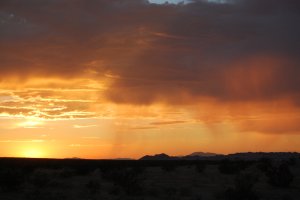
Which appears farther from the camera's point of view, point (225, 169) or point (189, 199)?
point (225, 169)

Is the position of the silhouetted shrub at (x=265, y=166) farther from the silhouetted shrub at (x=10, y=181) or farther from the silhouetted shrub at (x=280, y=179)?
the silhouetted shrub at (x=10, y=181)

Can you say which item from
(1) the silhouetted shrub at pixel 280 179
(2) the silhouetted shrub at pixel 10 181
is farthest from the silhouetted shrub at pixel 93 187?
(1) the silhouetted shrub at pixel 280 179

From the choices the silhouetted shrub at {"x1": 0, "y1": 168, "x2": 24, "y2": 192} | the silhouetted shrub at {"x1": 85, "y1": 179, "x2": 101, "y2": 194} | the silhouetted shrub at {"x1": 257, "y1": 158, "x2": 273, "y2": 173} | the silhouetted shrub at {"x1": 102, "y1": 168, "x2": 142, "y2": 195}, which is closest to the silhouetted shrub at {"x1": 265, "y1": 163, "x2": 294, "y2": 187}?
the silhouetted shrub at {"x1": 257, "y1": 158, "x2": 273, "y2": 173}

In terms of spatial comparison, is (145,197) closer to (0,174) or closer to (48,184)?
(48,184)

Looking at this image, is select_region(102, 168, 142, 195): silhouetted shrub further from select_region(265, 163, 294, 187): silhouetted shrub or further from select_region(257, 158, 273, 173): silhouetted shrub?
select_region(257, 158, 273, 173): silhouetted shrub

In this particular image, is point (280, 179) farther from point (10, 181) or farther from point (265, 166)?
point (10, 181)

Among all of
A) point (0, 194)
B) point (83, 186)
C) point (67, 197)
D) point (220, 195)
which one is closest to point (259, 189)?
point (220, 195)

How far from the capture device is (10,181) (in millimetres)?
27266

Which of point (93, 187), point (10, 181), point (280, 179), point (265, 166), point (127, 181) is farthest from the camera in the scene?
point (265, 166)

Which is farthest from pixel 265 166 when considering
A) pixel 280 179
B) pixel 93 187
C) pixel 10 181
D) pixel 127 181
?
pixel 10 181

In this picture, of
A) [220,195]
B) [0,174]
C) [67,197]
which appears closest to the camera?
[67,197]

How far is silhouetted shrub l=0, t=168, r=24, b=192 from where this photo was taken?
26.5 meters

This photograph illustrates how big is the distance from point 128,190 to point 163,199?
2.99 m

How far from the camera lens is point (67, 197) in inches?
942
